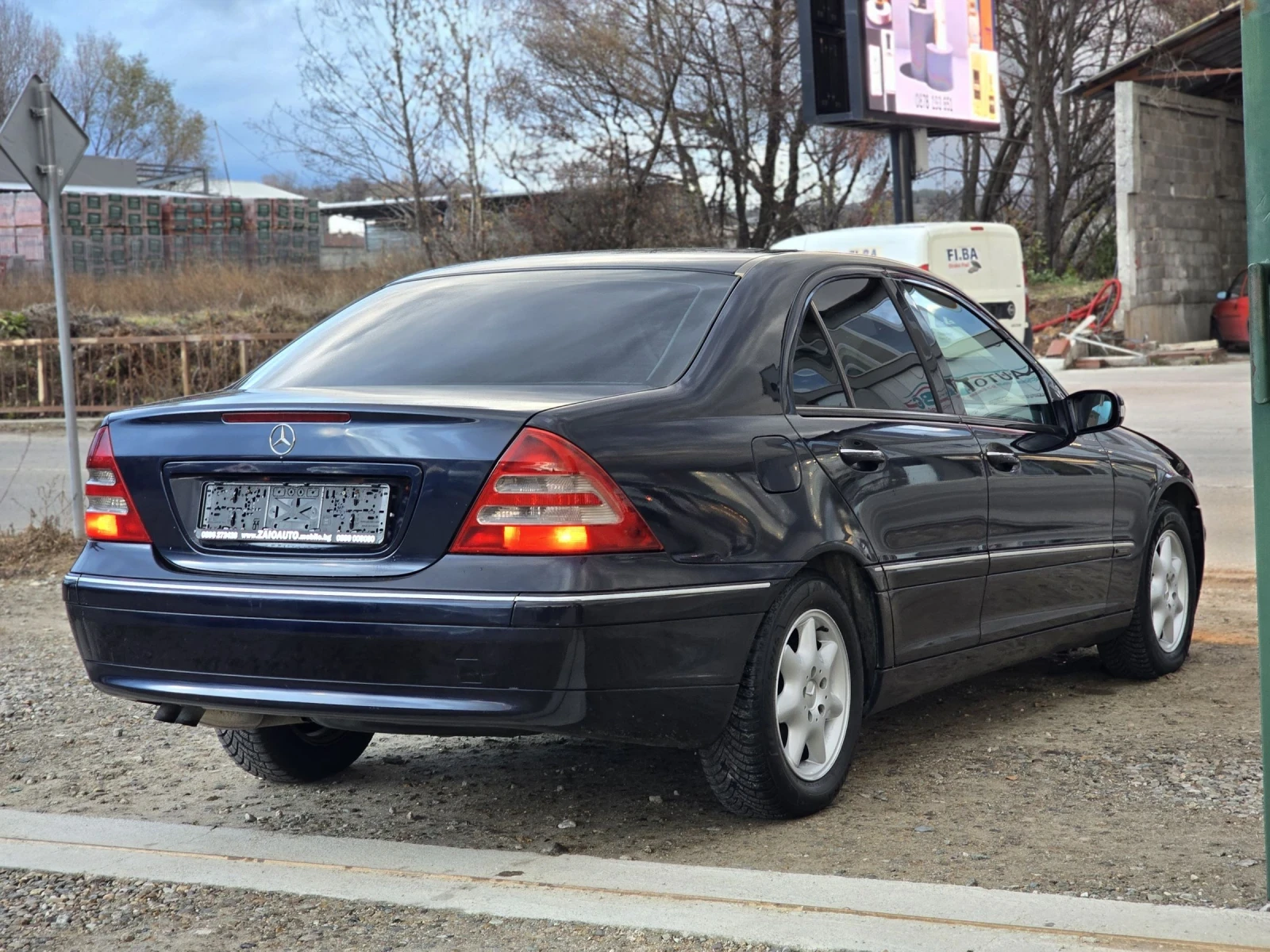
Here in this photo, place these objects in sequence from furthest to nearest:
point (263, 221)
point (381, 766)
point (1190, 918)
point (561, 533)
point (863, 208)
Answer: point (263, 221) → point (863, 208) → point (381, 766) → point (561, 533) → point (1190, 918)

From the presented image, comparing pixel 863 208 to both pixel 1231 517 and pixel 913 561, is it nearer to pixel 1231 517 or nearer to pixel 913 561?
pixel 1231 517

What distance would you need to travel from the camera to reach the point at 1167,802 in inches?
167

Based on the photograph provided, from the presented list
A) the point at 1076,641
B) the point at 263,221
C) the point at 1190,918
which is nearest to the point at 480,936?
the point at 1190,918

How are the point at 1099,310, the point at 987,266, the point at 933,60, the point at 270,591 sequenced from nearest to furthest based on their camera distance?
the point at 270,591 < the point at 987,266 < the point at 933,60 < the point at 1099,310

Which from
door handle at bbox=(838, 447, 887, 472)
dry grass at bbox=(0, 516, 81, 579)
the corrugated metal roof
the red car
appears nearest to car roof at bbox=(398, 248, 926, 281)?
door handle at bbox=(838, 447, 887, 472)

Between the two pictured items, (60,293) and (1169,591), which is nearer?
(1169,591)

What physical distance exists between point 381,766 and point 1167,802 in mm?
2311

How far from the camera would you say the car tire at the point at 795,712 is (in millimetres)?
3924

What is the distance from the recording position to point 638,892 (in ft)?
11.4

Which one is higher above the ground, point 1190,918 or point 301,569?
point 301,569

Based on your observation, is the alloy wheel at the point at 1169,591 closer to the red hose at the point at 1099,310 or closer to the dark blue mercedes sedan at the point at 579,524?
the dark blue mercedes sedan at the point at 579,524

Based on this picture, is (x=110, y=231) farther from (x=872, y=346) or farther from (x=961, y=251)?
(x=872, y=346)

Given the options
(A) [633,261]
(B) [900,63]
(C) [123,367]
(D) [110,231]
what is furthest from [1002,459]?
(D) [110,231]

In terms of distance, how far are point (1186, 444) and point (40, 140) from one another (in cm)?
988
